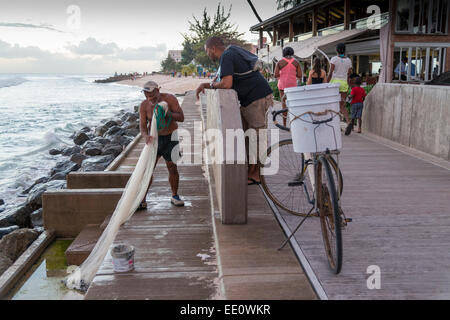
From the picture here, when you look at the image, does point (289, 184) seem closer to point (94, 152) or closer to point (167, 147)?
point (167, 147)

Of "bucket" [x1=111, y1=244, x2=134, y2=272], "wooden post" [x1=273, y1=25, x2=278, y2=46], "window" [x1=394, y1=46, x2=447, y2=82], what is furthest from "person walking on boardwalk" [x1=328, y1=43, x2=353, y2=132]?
"wooden post" [x1=273, y1=25, x2=278, y2=46]

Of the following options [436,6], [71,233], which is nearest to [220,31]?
[436,6]

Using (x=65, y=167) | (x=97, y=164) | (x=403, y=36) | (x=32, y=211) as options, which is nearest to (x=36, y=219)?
(x=32, y=211)

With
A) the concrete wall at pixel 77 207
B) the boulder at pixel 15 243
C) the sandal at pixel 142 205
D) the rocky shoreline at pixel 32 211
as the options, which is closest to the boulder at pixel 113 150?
the rocky shoreline at pixel 32 211

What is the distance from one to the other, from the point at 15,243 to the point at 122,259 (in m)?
4.22

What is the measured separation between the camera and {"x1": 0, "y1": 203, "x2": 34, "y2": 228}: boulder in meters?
8.78

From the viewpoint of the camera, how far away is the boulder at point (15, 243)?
685 centimetres

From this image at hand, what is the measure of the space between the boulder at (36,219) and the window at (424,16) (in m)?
16.6

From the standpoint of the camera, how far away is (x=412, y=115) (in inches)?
331

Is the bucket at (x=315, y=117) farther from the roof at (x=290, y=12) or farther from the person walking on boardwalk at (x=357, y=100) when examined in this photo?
the roof at (x=290, y=12)

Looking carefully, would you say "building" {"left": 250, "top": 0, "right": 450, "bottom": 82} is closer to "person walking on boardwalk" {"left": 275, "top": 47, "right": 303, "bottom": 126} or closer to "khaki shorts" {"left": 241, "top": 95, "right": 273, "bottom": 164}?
"person walking on boardwalk" {"left": 275, "top": 47, "right": 303, "bottom": 126}

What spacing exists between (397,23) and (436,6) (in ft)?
6.61

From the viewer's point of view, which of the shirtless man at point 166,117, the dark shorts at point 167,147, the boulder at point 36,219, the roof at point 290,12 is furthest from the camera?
the roof at point 290,12
